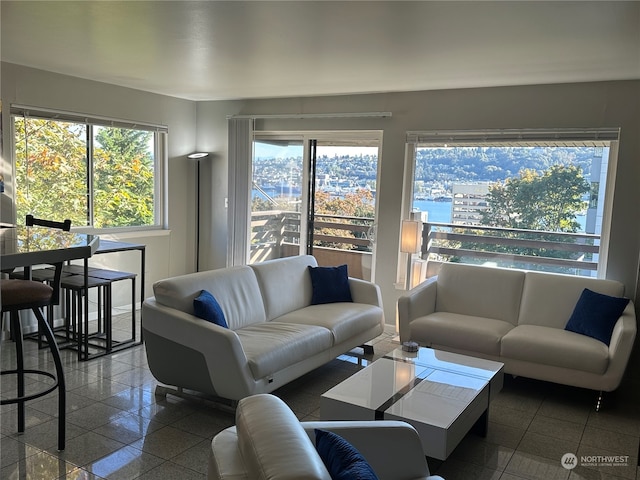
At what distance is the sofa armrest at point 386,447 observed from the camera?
2014mm

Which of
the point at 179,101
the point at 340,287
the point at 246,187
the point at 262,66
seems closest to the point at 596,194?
the point at 340,287

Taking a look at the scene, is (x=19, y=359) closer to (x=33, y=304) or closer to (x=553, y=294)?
(x=33, y=304)

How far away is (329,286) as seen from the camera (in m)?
4.82

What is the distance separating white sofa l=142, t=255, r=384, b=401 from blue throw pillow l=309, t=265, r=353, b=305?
102 millimetres

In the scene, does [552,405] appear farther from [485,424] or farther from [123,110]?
[123,110]

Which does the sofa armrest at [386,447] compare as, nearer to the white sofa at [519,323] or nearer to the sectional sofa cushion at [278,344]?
the sectional sofa cushion at [278,344]

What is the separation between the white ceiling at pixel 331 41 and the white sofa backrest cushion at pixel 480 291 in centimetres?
165

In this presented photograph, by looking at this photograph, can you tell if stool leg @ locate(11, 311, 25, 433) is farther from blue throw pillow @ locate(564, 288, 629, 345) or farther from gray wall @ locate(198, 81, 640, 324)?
blue throw pillow @ locate(564, 288, 629, 345)

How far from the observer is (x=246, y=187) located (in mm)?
6414

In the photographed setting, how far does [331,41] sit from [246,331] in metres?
2.01

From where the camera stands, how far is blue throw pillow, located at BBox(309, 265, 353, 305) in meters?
4.79

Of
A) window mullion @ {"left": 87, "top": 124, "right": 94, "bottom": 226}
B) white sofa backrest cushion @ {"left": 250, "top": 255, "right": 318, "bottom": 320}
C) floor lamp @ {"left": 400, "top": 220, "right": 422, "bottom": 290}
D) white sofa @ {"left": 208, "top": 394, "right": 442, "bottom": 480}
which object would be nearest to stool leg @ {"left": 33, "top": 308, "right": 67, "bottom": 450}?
white sofa @ {"left": 208, "top": 394, "right": 442, "bottom": 480}

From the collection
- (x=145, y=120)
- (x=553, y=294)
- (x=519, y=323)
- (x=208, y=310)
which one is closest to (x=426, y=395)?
(x=208, y=310)

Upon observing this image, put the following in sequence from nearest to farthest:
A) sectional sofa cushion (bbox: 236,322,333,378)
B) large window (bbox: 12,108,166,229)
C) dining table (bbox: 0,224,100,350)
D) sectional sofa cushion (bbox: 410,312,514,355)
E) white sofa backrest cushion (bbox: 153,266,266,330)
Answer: dining table (bbox: 0,224,100,350) < sectional sofa cushion (bbox: 236,322,333,378) < white sofa backrest cushion (bbox: 153,266,266,330) < sectional sofa cushion (bbox: 410,312,514,355) < large window (bbox: 12,108,166,229)
